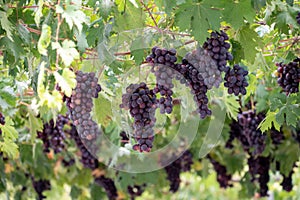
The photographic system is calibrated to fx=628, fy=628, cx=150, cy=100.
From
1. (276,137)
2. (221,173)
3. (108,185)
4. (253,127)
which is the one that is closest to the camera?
(253,127)

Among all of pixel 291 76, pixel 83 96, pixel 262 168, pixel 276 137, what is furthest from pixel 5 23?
pixel 262 168

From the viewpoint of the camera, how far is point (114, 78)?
8.75 ft

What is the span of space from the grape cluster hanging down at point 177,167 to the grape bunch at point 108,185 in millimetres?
540

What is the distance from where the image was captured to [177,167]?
5895 mm

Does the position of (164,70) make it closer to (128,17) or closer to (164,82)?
(164,82)

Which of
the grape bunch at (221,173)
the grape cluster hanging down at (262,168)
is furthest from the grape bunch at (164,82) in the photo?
the grape bunch at (221,173)

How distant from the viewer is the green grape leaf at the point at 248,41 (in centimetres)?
250

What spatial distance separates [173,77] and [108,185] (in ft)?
12.0

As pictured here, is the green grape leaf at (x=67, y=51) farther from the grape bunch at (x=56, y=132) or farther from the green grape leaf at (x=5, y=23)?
the grape bunch at (x=56, y=132)

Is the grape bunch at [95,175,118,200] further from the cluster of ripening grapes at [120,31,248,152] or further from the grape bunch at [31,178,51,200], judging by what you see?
the cluster of ripening grapes at [120,31,248,152]

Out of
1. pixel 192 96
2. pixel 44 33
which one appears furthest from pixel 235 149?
pixel 44 33

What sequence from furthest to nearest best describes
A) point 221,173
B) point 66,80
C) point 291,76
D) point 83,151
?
point 221,173
point 83,151
point 291,76
point 66,80

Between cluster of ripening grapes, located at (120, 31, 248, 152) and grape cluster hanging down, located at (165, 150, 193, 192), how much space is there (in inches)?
136

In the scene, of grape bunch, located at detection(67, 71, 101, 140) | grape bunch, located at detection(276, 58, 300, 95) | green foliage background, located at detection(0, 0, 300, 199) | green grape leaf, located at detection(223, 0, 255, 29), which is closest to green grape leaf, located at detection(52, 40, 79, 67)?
green foliage background, located at detection(0, 0, 300, 199)
